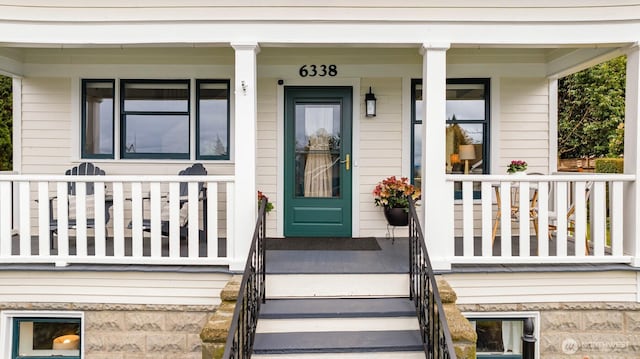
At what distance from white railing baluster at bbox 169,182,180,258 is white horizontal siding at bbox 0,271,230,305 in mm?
213

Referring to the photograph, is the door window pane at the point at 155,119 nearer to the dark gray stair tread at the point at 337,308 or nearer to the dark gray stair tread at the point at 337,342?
the dark gray stair tread at the point at 337,308

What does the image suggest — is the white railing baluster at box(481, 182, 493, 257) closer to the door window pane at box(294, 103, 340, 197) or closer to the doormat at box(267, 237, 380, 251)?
the doormat at box(267, 237, 380, 251)

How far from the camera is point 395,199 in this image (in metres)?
4.83

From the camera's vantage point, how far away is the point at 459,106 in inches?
207

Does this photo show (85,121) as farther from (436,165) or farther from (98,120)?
(436,165)

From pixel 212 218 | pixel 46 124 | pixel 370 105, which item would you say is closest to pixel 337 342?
pixel 212 218

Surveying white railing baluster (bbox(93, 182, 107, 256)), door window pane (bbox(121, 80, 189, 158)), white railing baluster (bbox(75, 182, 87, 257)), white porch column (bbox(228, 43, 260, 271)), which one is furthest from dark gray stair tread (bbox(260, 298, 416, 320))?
door window pane (bbox(121, 80, 189, 158))

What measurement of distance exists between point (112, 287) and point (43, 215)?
86cm

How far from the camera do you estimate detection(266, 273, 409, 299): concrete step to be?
3564 millimetres

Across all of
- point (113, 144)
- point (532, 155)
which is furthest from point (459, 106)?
point (113, 144)

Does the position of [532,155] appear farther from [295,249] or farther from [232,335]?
[232,335]

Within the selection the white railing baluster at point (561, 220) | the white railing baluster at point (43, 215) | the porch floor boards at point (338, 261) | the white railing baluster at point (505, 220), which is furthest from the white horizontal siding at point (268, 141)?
the white railing baluster at point (561, 220)

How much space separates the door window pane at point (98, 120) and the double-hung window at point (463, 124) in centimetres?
384

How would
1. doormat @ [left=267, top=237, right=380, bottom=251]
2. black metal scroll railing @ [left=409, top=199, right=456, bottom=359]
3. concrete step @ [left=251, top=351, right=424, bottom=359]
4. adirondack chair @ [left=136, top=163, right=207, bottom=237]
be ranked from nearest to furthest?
black metal scroll railing @ [left=409, top=199, right=456, bottom=359]
concrete step @ [left=251, top=351, right=424, bottom=359]
doormat @ [left=267, top=237, right=380, bottom=251]
adirondack chair @ [left=136, top=163, right=207, bottom=237]
